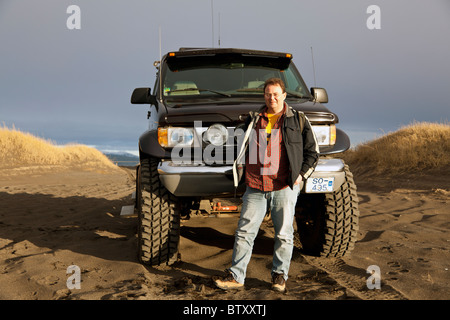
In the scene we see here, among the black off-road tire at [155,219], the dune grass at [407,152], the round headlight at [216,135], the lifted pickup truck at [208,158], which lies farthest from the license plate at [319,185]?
the dune grass at [407,152]

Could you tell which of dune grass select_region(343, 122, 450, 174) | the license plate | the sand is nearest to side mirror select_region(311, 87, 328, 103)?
the license plate

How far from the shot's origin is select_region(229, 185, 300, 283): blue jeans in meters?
3.36

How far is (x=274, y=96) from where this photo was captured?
3291 mm

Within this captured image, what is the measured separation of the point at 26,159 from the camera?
1920 cm

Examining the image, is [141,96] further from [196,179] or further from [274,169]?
[274,169]

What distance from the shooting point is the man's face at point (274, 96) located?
328 centimetres

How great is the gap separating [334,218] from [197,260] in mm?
1571

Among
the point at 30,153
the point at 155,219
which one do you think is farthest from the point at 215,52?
the point at 30,153

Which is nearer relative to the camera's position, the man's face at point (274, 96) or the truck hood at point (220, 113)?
the man's face at point (274, 96)

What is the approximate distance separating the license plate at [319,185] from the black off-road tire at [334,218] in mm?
463

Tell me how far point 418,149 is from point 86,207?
11.4 metres

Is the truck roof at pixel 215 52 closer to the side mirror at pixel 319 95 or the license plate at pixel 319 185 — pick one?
the side mirror at pixel 319 95
